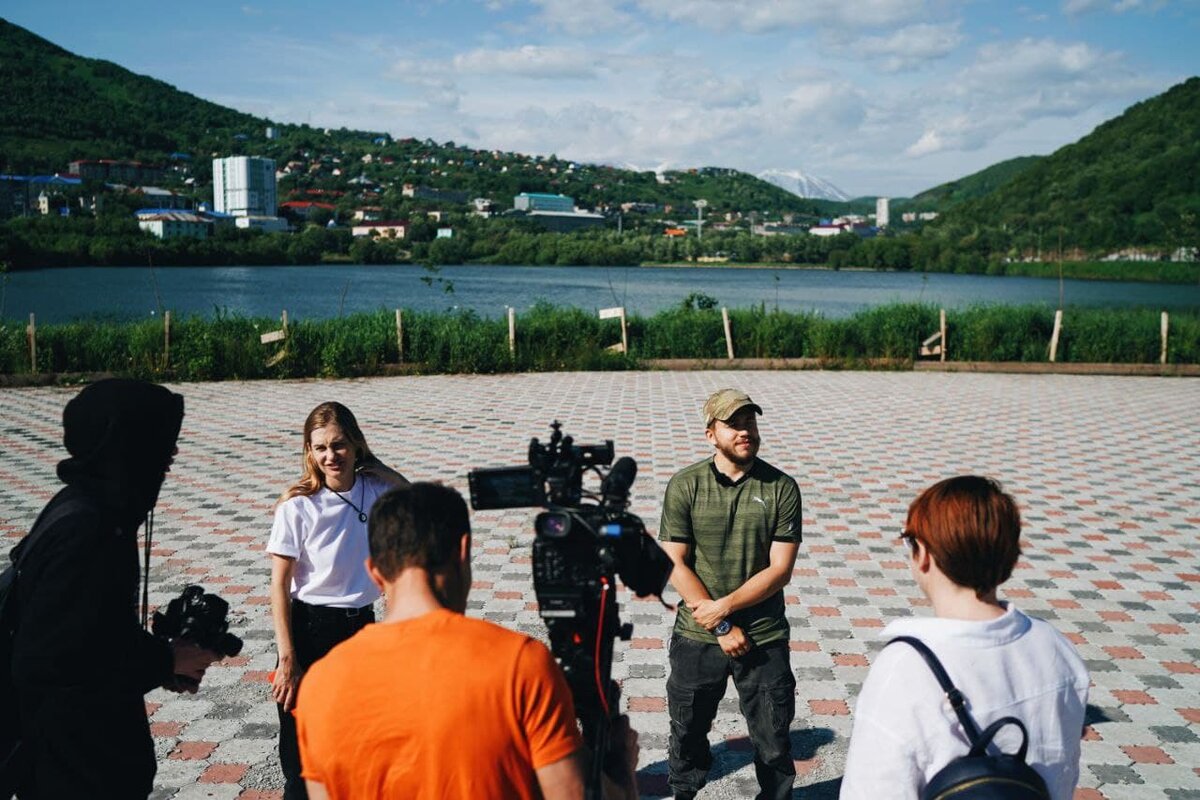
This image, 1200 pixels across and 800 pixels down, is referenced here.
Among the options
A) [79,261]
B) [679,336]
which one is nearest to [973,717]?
[679,336]

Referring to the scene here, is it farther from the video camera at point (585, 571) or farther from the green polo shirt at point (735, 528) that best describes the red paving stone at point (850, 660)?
the video camera at point (585, 571)

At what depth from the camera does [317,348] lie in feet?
65.2

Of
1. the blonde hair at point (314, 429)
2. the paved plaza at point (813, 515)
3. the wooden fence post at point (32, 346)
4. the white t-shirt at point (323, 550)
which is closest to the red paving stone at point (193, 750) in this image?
the paved plaza at point (813, 515)

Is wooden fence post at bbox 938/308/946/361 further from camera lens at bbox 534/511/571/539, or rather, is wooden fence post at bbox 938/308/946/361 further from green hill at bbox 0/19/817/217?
green hill at bbox 0/19/817/217

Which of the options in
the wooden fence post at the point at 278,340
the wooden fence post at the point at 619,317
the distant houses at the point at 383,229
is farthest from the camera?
the distant houses at the point at 383,229

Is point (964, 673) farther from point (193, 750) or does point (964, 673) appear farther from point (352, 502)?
point (193, 750)

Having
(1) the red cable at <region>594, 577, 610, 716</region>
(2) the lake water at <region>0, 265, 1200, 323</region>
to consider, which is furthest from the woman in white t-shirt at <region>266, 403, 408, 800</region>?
(2) the lake water at <region>0, 265, 1200, 323</region>

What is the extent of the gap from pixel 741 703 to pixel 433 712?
80.2 inches

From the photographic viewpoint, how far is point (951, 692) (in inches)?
72.6

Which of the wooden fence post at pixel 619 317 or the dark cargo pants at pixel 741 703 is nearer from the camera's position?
the dark cargo pants at pixel 741 703

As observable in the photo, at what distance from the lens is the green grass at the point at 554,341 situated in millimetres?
19203

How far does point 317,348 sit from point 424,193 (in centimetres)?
12086

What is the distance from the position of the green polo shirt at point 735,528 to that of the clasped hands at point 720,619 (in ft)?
0.23

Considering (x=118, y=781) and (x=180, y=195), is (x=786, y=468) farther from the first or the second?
(x=180, y=195)
